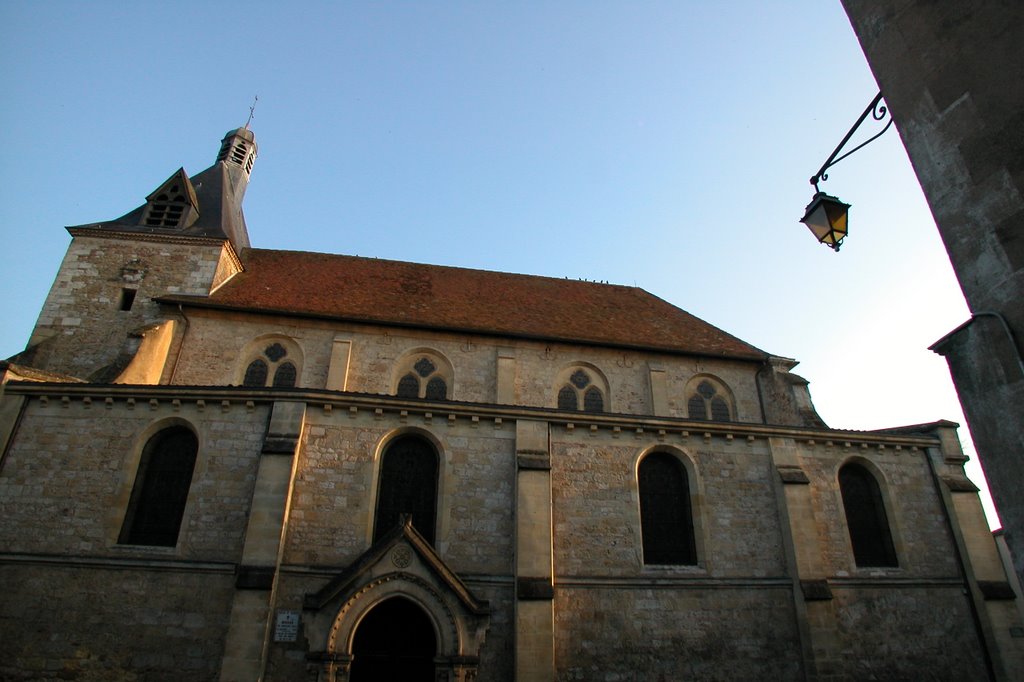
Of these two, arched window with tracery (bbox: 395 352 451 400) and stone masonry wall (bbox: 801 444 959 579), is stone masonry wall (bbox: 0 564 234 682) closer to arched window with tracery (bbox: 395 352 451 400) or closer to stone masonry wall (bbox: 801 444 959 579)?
arched window with tracery (bbox: 395 352 451 400)

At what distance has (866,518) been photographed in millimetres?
14109

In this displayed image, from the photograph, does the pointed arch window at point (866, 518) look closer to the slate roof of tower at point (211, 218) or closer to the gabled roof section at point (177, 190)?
the slate roof of tower at point (211, 218)

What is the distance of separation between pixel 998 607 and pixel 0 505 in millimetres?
20331

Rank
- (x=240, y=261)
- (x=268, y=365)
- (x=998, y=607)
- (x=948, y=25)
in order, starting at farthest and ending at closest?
(x=240, y=261)
(x=268, y=365)
(x=998, y=607)
(x=948, y=25)

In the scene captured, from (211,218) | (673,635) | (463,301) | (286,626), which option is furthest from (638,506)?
(211,218)

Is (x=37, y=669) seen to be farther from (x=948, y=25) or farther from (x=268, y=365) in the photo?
(x=948, y=25)

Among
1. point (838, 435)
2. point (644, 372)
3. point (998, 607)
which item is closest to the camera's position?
point (998, 607)

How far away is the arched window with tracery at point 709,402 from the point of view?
62.4 feet

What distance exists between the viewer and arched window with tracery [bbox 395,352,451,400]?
17.9 meters

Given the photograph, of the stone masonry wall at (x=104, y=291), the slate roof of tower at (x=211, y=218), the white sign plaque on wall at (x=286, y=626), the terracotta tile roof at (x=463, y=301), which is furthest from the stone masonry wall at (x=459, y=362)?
the white sign plaque on wall at (x=286, y=626)

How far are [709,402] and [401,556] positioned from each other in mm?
12035

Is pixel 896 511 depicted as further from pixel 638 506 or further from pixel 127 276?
pixel 127 276

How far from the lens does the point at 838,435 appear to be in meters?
14.3

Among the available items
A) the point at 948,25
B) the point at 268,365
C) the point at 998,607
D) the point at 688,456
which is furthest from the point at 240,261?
the point at 998,607
